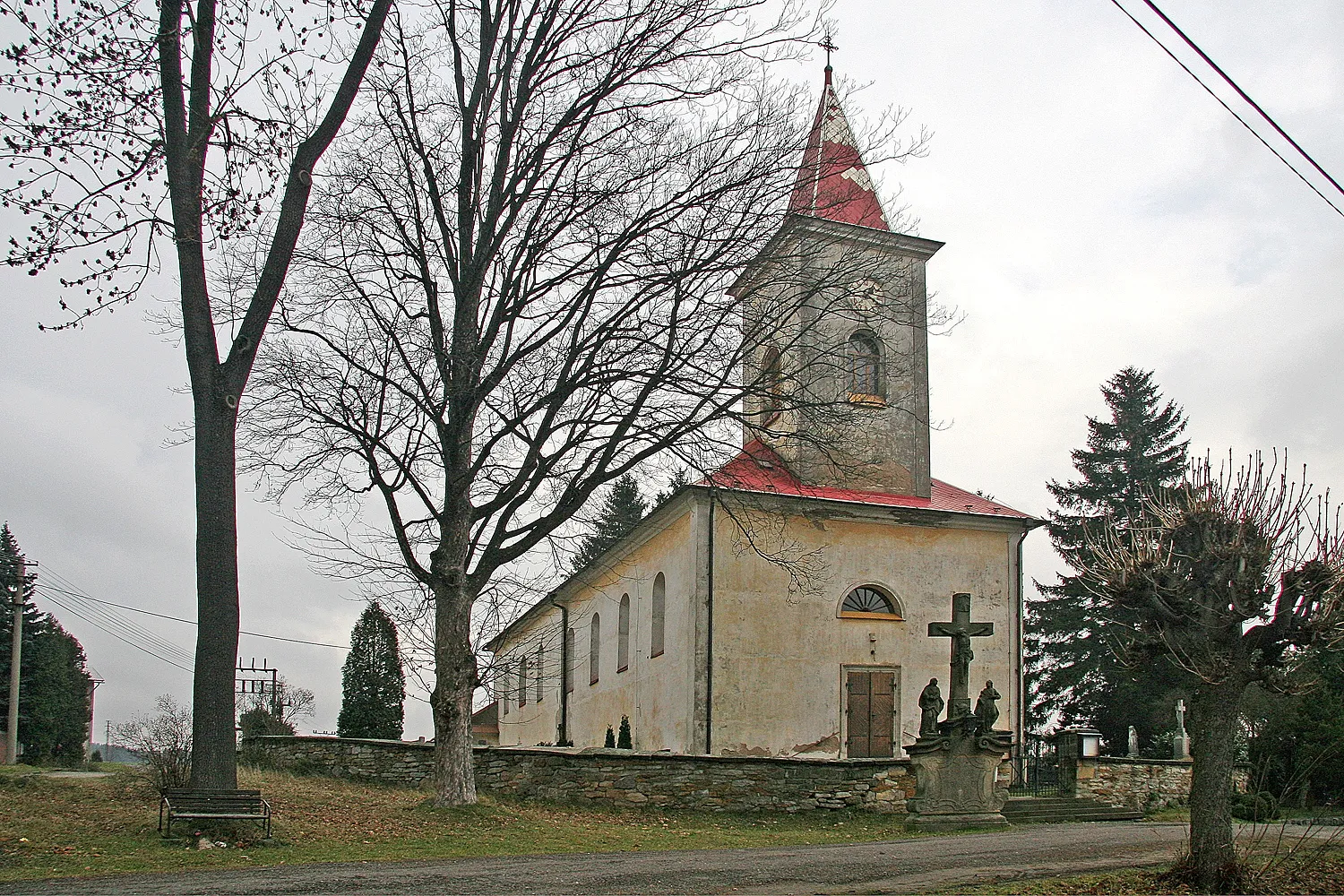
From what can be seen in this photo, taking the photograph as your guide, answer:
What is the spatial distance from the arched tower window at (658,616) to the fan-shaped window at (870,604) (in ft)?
13.9

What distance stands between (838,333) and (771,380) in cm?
812

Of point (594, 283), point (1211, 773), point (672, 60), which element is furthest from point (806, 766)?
point (672, 60)

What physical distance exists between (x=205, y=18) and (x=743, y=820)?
1301cm

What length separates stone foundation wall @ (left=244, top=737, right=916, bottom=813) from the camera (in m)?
17.8

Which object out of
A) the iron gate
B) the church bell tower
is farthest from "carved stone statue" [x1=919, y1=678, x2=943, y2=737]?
the iron gate

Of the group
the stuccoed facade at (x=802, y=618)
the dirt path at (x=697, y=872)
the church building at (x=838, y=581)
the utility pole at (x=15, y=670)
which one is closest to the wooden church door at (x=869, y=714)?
the church building at (x=838, y=581)

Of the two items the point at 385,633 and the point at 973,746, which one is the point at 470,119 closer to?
the point at 973,746

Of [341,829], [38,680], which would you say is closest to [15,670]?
[38,680]

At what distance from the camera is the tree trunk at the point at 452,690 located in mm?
15422

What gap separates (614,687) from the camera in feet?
94.0

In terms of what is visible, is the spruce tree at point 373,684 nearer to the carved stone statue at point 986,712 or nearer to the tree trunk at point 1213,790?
the carved stone statue at point 986,712

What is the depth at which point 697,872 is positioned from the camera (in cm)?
1041

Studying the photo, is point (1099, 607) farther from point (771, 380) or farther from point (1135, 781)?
point (771, 380)

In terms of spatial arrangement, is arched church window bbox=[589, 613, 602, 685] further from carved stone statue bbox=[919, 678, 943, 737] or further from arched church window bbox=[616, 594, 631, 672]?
carved stone statue bbox=[919, 678, 943, 737]
